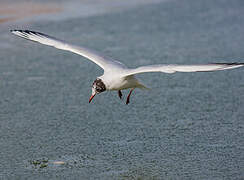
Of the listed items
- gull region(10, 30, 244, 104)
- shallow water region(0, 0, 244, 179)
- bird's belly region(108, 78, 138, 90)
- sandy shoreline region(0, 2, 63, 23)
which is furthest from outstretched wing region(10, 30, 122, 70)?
sandy shoreline region(0, 2, 63, 23)

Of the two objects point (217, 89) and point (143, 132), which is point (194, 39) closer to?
point (217, 89)

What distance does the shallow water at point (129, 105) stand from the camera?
168 inches

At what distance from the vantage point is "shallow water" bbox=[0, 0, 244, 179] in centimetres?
427

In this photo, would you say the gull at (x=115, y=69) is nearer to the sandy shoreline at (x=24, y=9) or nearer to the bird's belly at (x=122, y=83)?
the bird's belly at (x=122, y=83)

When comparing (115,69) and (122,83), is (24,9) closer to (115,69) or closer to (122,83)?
(115,69)

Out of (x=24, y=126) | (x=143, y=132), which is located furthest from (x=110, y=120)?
(x=24, y=126)

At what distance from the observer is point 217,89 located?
5.79 metres

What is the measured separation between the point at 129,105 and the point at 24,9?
3682 millimetres

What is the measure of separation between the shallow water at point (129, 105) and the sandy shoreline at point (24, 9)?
40cm

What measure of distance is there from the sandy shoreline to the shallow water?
401 millimetres

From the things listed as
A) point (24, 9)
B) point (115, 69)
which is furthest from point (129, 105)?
point (24, 9)

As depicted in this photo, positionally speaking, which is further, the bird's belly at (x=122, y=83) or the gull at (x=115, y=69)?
the bird's belly at (x=122, y=83)

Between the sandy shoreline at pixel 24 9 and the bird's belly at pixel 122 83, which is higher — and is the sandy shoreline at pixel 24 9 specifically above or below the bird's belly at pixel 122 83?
above

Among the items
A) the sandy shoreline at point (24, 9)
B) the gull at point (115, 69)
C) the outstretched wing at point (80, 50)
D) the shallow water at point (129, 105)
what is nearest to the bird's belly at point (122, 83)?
the gull at point (115, 69)
